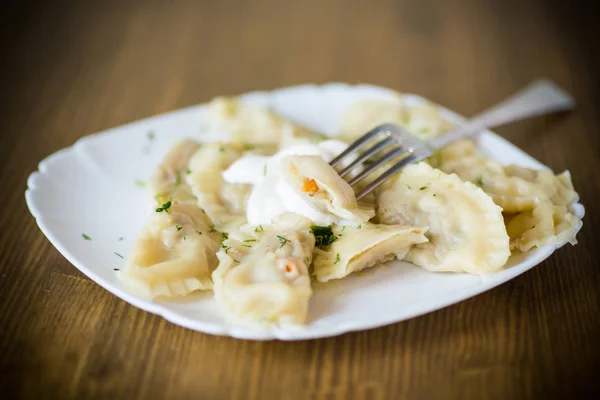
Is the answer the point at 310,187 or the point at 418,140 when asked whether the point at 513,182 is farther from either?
the point at 310,187

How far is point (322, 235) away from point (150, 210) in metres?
1.14

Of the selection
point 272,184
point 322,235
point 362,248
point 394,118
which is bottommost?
point 362,248

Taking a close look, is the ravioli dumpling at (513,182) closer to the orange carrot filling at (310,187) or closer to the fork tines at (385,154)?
the fork tines at (385,154)

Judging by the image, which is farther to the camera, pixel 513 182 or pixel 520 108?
pixel 520 108

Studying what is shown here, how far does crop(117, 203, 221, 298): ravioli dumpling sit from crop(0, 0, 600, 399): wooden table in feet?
0.79

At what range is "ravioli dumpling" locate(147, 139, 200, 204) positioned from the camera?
Answer: 13.1ft

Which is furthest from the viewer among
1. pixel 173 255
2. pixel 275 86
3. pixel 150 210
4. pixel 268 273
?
pixel 275 86

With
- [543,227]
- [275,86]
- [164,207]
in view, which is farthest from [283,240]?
[275,86]

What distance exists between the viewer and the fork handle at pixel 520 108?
4.52 m

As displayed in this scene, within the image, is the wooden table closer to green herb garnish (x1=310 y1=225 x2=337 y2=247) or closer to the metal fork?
the metal fork

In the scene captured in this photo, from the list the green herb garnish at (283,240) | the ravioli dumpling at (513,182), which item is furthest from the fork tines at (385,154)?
the green herb garnish at (283,240)

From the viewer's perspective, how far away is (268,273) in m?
3.22

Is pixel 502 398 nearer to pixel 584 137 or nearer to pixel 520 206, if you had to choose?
pixel 520 206

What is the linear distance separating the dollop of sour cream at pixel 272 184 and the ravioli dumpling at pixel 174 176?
0.28 m
